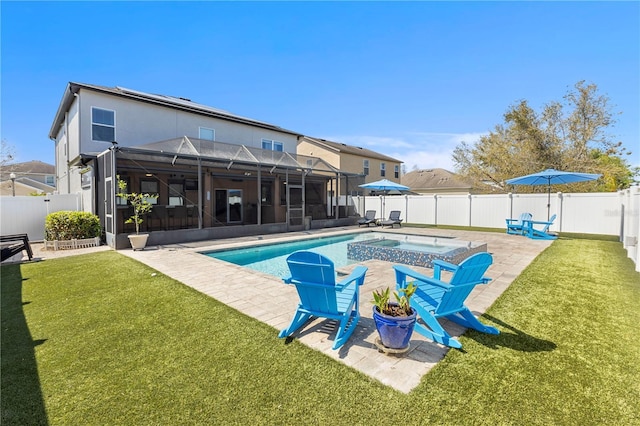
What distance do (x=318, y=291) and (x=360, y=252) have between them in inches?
220

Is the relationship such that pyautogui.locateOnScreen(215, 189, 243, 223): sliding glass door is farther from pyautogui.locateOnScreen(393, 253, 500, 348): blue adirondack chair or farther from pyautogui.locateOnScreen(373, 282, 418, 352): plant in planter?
pyautogui.locateOnScreen(373, 282, 418, 352): plant in planter

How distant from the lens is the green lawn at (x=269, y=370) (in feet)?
7.20

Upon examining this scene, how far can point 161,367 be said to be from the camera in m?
2.85

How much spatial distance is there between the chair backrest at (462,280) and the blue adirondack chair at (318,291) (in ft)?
3.54

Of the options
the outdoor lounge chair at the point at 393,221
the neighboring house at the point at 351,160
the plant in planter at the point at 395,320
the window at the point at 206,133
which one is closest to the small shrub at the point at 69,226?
the window at the point at 206,133

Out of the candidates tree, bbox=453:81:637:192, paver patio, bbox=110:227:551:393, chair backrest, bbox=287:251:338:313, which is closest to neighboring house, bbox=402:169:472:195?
tree, bbox=453:81:637:192

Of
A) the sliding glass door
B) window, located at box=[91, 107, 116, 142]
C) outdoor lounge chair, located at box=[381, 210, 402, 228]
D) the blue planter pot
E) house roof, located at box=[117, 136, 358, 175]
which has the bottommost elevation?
the blue planter pot

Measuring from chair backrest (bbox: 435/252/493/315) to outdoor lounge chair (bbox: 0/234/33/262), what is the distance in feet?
33.0

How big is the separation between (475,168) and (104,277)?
26037 millimetres

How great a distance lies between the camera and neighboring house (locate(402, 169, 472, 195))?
31.7 meters

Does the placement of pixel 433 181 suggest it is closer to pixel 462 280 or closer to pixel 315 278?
pixel 462 280

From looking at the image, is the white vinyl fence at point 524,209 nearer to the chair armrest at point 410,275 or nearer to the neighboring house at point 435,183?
the chair armrest at point 410,275

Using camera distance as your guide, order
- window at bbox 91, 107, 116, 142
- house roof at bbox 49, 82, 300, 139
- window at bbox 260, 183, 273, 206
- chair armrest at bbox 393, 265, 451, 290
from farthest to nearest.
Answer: window at bbox 260, 183, 273, 206 → window at bbox 91, 107, 116, 142 → house roof at bbox 49, 82, 300, 139 → chair armrest at bbox 393, 265, 451, 290

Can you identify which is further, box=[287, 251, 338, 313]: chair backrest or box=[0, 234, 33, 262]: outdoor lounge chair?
box=[0, 234, 33, 262]: outdoor lounge chair
